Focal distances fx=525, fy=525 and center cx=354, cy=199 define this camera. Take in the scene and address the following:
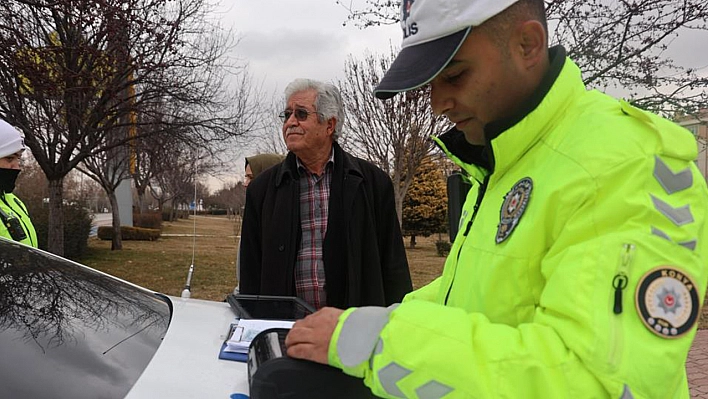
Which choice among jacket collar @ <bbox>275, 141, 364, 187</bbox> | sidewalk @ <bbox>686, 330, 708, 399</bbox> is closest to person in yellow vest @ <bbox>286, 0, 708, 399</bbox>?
jacket collar @ <bbox>275, 141, 364, 187</bbox>

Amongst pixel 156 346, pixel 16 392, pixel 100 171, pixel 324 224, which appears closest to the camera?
pixel 16 392

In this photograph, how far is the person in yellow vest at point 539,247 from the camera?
769 millimetres

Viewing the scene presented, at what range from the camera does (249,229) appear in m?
2.78

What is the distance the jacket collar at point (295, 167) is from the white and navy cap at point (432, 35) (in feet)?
5.26

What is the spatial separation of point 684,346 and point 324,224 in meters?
1.93

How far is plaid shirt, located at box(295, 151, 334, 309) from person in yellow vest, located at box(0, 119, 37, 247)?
5.30ft

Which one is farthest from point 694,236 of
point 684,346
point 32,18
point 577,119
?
point 32,18

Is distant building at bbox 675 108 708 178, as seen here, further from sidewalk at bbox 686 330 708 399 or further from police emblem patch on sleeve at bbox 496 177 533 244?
police emblem patch on sleeve at bbox 496 177 533 244

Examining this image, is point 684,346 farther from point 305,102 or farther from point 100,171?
point 100,171

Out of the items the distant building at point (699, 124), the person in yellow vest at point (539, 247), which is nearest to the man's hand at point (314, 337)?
the person in yellow vest at point (539, 247)

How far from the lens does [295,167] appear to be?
2.70 m

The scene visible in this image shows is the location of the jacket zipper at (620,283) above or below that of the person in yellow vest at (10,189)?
below

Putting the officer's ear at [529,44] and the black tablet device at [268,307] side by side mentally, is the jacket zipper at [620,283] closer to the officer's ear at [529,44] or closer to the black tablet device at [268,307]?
the officer's ear at [529,44]

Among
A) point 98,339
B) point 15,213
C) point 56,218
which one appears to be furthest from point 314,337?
point 56,218
